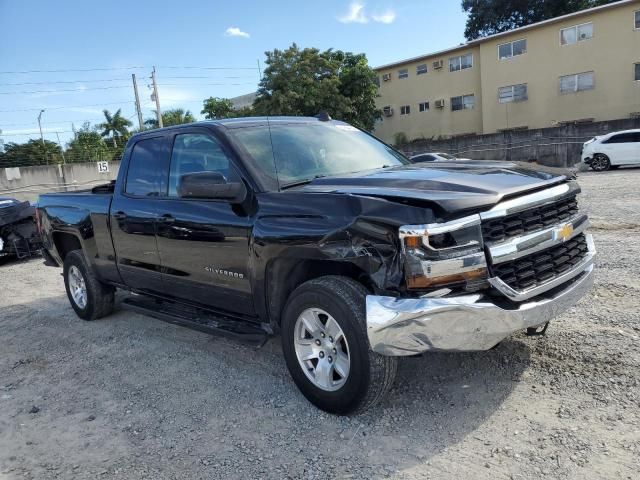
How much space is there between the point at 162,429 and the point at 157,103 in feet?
113

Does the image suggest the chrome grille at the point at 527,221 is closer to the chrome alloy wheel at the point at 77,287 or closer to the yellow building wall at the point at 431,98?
the chrome alloy wheel at the point at 77,287

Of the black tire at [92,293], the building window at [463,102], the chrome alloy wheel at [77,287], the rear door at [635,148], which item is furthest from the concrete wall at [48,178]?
the rear door at [635,148]

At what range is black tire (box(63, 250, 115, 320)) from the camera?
18.8 ft

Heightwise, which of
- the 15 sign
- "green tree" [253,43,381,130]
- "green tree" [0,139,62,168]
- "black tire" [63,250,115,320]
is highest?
"green tree" [253,43,381,130]

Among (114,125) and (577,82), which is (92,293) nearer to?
(577,82)

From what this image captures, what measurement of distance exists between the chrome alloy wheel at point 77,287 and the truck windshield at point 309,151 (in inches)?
123

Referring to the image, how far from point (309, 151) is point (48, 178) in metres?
28.5

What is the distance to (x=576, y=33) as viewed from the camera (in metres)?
29.2

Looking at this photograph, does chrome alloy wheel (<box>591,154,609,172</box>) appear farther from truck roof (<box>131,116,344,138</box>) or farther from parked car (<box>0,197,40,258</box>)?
parked car (<box>0,197,40,258</box>)

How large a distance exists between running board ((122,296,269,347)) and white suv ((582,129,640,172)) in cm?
1908

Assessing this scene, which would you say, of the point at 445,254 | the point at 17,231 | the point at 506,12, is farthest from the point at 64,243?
the point at 506,12

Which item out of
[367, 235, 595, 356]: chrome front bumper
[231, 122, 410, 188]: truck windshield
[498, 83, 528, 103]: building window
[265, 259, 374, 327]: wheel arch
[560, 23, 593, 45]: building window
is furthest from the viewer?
[498, 83, 528, 103]: building window

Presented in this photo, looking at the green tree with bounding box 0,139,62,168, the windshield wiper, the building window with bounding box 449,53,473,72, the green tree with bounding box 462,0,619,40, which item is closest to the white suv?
the building window with bounding box 449,53,473,72

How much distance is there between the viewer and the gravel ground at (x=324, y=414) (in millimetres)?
2768
